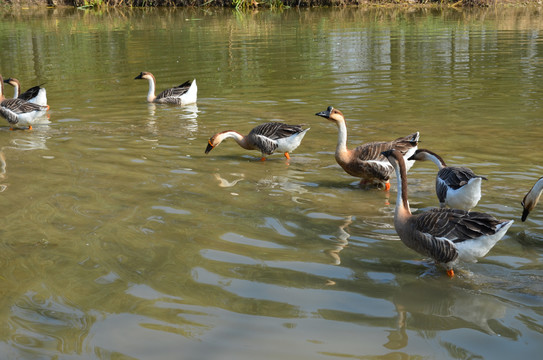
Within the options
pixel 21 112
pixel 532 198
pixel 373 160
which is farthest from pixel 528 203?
pixel 21 112

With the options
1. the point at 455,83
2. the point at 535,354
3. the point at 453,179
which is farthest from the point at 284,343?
the point at 455,83

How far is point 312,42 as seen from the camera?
26.3 m

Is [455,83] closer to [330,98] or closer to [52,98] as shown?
[330,98]

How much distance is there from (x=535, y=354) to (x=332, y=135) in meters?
7.82

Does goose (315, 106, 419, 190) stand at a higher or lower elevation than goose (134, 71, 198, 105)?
lower

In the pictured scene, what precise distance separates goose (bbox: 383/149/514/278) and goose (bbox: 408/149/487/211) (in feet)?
2.59

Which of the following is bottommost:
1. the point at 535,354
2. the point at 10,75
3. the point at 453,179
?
the point at 535,354

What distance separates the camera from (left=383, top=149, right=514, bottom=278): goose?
5.61 m

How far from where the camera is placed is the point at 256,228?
710cm

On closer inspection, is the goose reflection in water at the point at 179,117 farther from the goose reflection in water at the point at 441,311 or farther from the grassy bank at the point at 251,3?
the grassy bank at the point at 251,3

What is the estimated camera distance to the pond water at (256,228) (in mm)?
4883

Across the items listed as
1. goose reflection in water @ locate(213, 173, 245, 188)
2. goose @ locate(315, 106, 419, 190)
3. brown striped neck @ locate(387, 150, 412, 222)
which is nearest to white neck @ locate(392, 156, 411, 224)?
brown striped neck @ locate(387, 150, 412, 222)

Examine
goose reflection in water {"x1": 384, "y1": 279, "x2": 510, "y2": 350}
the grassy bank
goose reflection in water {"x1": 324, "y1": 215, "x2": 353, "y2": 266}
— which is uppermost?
the grassy bank

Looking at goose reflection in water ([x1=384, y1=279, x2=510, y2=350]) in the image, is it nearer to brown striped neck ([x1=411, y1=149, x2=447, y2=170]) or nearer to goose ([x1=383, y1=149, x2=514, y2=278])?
goose ([x1=383, y1=149, x2=514, y2=278])
